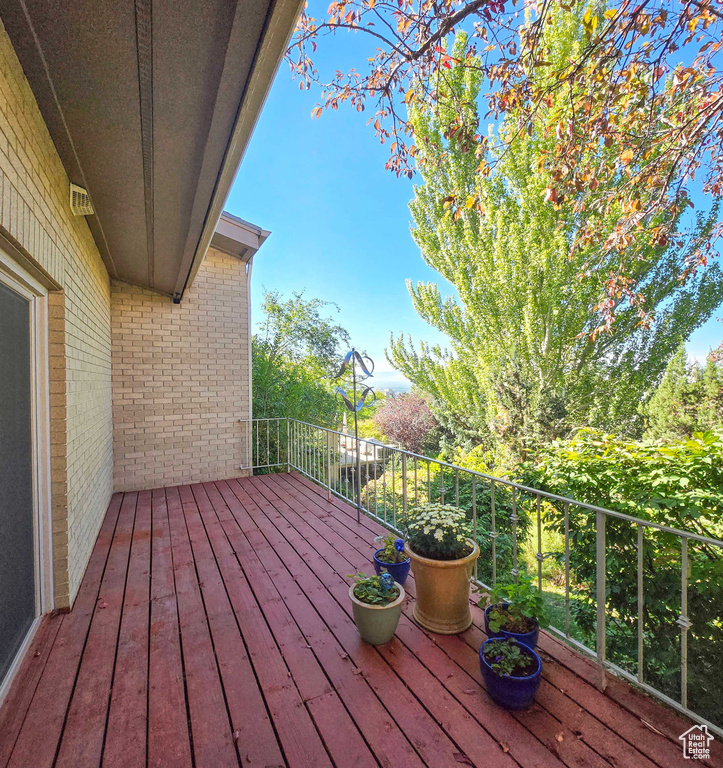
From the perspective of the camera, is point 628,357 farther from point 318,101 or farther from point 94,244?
point 94,244

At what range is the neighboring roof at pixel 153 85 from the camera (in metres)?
1.06

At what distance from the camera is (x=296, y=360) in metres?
7.25

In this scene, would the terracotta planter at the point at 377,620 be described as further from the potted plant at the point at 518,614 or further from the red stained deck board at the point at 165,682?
the red stained deck board at the point at 165,682

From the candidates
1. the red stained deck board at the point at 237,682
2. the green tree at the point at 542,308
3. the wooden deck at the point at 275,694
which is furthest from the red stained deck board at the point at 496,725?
the green tree at the point at 542,308

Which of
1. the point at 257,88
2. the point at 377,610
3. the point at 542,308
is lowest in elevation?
the point at 377,610

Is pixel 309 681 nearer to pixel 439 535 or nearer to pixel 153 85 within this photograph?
pixel 439 535

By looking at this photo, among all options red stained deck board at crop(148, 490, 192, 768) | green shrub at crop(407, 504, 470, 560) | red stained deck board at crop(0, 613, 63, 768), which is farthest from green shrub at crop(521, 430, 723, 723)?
red stained deck board at crop(0, 613, 63, 768)

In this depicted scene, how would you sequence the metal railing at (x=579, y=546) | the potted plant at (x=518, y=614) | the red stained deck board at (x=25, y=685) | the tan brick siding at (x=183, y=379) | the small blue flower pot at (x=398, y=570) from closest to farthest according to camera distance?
the red stained deck board at (x=25, y=685)
the metal railing at (x=579, y=546)
the potted plant at (x=518, y=614)
the small blue flower pot at (x=398, y=570)
the tan brick siding at (x=183, y=379)

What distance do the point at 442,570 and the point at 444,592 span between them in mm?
137

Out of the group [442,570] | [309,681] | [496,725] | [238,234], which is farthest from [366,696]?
[238,234]

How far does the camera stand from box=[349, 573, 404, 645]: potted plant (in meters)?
1.78

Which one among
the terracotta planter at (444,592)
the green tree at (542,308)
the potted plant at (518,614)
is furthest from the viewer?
the green tree at (542,308)

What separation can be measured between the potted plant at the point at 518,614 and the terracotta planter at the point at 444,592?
158mm

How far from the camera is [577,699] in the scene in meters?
1.48
